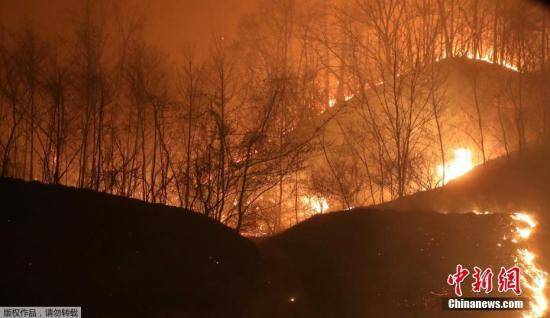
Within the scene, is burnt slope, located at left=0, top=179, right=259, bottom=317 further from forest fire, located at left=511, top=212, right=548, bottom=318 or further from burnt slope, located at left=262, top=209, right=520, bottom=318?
forest fire, located at left=511, top=212, right=548, bottom=318

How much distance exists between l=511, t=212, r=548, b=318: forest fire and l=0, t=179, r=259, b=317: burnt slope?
4.97 metres

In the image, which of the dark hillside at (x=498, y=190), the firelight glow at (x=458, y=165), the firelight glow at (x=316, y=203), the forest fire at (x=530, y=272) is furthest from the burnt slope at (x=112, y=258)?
the firelight glow at (x=458, y=165)

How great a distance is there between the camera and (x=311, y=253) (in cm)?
1073

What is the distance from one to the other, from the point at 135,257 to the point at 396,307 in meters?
4.54

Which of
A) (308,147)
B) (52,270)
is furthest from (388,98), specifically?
(52,270)

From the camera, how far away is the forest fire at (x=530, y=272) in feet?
31.6

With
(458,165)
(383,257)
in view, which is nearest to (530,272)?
(383,257)

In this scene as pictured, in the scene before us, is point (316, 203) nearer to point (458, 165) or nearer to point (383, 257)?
point (458, 165)

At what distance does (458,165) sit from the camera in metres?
23.0

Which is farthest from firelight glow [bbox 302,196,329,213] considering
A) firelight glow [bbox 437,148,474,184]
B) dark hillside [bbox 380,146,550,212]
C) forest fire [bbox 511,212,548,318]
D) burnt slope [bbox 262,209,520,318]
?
burnt slope [bbox 262,209,520,318]

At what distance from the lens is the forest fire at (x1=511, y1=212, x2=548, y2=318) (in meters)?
9.62

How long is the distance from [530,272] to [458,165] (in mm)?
12533

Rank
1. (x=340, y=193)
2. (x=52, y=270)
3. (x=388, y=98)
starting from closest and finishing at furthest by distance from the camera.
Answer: (x=52, y=270), (x=340, y=193), (x=388, y=98)

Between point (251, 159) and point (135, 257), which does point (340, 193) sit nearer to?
point (251, 159)
